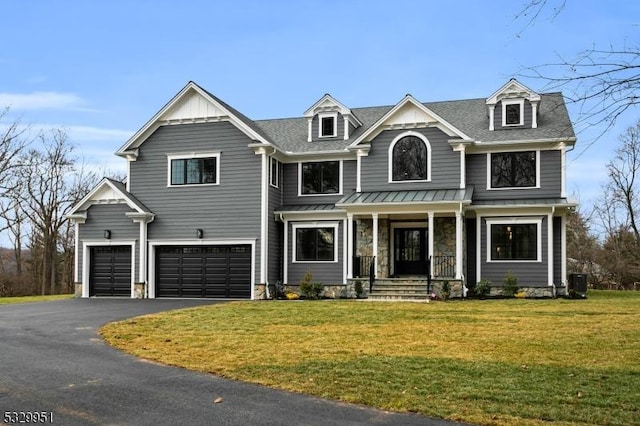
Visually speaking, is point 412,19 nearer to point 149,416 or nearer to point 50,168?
point 149,416

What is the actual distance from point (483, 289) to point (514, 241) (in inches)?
85.9

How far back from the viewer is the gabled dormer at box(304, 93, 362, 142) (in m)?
24.6

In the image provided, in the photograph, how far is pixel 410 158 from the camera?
22500 millimetres

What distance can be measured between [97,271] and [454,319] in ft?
50.6

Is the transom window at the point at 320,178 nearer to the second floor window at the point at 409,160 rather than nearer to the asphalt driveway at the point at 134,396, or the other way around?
the second floor window at the point at 409,160

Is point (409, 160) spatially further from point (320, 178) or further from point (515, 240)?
point (515, 240)

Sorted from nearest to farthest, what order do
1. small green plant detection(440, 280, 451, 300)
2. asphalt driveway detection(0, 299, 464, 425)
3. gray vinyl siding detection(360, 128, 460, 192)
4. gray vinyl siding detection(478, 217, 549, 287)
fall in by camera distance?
1. asphalt driveway detection(0, 299, 464, 425)
2. small green plant detection(440, 280, 451, 300)
3. gray vinyl siding detection(478, 217, 549, 287)
4. gray vinyl siding detection(360, 128, 460, 192)

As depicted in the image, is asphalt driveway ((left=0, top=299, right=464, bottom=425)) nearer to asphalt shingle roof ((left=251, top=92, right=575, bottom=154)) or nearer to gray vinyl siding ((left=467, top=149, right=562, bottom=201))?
asphalt shingle roof ((left=251, top=92, right=575, bottom=154))

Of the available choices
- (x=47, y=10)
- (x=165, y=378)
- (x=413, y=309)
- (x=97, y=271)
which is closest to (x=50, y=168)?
(x=97, y=271)

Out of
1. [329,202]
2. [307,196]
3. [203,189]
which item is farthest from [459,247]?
[203,189]

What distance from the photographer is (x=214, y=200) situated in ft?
75.8

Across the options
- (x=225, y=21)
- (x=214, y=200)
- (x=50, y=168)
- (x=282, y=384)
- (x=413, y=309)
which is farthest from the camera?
(x=50, y=168)

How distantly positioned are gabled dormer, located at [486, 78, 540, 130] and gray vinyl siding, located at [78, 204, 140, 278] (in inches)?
554

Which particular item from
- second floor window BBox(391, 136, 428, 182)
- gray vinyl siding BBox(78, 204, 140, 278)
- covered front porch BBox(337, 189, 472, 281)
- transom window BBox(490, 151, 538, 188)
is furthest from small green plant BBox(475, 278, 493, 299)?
gray vinyl siding BBox(78, 204, 140, 278)
